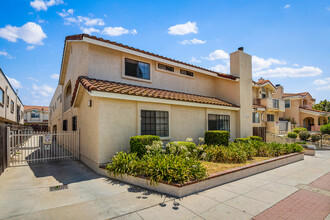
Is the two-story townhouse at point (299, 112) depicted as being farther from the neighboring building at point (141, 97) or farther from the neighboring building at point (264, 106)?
the neighboring building at point (141, 97)

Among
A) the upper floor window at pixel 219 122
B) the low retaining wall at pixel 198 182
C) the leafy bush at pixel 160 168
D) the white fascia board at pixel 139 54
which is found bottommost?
the low retaining wall at pixel 198 182

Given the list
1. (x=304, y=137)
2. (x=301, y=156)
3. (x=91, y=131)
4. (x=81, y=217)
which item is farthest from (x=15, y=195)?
(x=304, y=137)

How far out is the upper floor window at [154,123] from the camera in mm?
9211

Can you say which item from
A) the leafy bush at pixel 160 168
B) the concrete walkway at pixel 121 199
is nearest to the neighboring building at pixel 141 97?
the leafy bush at pixel 160 168

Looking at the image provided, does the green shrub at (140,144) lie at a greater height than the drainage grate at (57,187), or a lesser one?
greater

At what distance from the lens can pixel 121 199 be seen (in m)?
4.97

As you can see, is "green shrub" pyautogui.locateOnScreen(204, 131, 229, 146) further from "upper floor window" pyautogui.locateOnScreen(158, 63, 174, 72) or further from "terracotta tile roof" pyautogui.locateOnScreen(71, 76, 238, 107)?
"upper floor window" pyautogui.locateOnScreen(158, 63, 174, 72)

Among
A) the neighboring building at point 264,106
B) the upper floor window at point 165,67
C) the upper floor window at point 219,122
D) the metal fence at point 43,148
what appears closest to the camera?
the metal fence at point 43,148

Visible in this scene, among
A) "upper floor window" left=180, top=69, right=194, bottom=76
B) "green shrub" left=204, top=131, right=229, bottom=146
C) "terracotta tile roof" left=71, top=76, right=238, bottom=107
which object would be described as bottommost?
"green shrub" left=204, top=131, right=229, bottom=146

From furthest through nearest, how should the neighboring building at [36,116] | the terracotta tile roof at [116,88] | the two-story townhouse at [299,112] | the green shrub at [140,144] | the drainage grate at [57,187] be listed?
1. the neighboring building at [36,116]
2. the two-story townhouse at [299,112]
3. the terracotta tile roof at [116,88]
4. the green shrub at [140,144]
5. the drainage grate at [57,187]

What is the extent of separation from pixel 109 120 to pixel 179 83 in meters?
7.07

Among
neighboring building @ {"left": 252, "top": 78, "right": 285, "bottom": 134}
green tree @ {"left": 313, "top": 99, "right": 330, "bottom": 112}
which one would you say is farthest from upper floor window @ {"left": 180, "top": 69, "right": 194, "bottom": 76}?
green tree @ {"left": 313, "top": 99, "right": 330, "bottom": 112}

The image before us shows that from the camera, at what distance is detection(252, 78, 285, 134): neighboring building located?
934 inches

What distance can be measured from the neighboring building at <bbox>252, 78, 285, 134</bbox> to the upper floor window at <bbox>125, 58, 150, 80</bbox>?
56.1 feet
